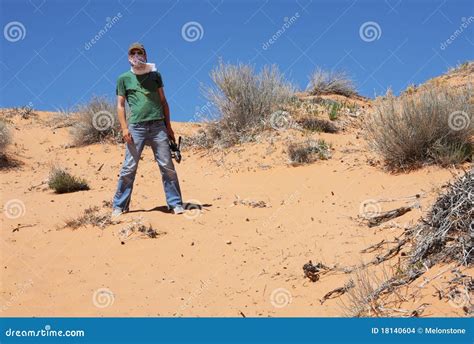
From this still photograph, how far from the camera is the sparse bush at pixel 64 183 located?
9.71m

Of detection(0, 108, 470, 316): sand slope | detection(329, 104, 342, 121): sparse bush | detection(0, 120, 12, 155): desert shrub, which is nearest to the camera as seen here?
detection(0, 108, 470, 316): sand slope

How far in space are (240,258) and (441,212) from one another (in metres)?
2.11

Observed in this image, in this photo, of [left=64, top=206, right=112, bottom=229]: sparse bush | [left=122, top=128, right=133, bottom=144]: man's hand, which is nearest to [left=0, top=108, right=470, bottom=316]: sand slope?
[left=64, top=206, right=112, bottom=229]: sparse bush

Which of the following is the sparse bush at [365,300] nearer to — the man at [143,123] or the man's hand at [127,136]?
the man at [143,123]

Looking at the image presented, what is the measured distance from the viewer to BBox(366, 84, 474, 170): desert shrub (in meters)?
8.09

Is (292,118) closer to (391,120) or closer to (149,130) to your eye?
(391,120)

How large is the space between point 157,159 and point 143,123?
47 centimetres

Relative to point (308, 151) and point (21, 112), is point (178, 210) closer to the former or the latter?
point (308, 151)

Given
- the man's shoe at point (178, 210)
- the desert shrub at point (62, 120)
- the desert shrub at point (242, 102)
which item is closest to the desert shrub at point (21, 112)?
the desert shrub at point (62, 120)

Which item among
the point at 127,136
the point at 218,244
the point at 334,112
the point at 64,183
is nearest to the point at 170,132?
the point at 127,136

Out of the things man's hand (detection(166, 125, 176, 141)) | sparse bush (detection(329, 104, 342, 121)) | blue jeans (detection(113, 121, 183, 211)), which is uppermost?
sparse bush (detection(329, 104, 342, 121))

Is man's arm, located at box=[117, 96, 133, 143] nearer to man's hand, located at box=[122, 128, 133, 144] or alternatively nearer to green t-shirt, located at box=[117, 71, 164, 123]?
man's hand, located at box=[122, 128, 133, 144]

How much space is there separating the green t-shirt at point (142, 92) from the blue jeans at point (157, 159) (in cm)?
12

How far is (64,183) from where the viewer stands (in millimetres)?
9695
